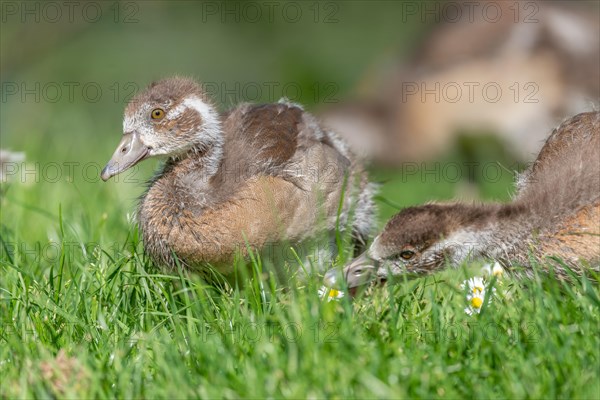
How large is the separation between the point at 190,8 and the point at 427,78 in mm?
5048

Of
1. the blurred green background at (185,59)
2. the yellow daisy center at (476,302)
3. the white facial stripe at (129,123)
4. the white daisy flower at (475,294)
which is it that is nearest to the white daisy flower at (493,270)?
the white daisy flower at (475,294)

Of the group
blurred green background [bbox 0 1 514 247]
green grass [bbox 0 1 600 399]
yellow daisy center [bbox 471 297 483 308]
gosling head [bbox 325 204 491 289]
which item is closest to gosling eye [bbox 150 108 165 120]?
green grass [bbox 0 1 600 399]

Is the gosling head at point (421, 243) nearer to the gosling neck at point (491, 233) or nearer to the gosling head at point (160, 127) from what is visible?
the gosling neck at point (491, 233)

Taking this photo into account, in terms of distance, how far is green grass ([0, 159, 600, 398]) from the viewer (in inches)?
136

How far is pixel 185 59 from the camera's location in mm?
14047

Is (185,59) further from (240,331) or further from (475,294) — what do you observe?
(240,331)

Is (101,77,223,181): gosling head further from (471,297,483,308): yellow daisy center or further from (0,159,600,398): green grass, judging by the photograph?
(471,297,483,308): yellow daisy center

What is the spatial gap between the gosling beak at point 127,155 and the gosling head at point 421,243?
4.38 ft

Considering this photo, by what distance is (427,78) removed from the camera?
1077cm

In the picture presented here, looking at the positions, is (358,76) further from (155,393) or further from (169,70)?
(155,393)

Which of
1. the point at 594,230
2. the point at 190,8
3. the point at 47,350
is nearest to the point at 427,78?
the point at 190,8

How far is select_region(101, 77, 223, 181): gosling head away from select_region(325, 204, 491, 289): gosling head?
1.25 meters

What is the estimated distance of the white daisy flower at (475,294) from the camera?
14.2 feet

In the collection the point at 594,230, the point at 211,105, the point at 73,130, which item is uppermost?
the point at 211,105
